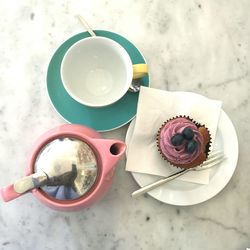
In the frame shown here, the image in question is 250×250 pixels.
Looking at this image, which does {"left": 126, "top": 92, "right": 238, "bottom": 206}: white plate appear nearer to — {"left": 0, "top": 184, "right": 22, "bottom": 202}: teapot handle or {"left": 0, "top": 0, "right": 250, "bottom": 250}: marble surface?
{"left": 0, "top": 0, "right": 250, "bottom": 250}: marble surface

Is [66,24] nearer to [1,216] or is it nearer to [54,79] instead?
[54,79]

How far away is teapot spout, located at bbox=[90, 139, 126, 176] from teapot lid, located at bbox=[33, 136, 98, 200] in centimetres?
2

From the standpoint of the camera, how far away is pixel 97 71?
0.76 metres

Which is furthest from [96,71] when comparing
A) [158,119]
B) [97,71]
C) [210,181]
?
[210,181]

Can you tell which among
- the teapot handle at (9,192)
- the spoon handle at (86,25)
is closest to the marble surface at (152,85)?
the spoon handle at (86,25)

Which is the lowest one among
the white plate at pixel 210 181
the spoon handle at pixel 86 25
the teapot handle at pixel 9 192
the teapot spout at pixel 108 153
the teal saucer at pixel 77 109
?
the white plate at pixel 210 181

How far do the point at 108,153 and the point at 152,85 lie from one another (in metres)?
0.20

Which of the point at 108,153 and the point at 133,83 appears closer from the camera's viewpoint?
the point at 108,153

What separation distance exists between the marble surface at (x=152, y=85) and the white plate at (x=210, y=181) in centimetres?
3

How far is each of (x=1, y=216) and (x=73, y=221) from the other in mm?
115

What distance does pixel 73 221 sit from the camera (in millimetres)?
744

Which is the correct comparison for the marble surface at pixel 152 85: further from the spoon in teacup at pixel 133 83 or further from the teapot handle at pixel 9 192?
the teapot handle at pixel 9 192

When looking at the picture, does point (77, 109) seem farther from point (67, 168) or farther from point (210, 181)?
point (210, 181)

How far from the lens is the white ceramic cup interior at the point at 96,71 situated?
0.71 meters
